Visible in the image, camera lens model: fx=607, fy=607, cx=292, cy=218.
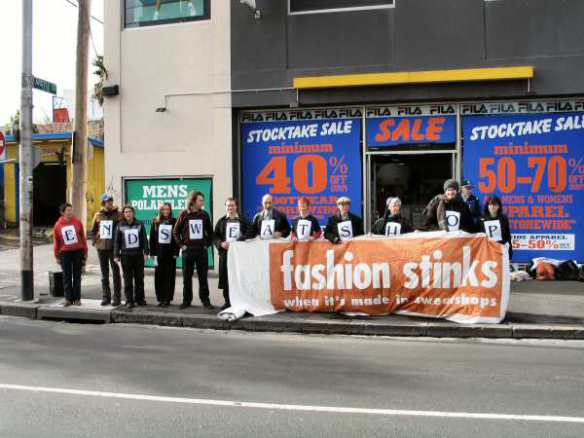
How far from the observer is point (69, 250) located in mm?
9922

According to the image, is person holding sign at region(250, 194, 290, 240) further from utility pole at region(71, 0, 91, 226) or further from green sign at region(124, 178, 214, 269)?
utility pole at region(71, 0, 91, 226)

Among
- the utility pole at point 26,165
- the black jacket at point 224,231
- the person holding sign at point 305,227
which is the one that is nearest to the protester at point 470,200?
the person holding sign at point 305,227

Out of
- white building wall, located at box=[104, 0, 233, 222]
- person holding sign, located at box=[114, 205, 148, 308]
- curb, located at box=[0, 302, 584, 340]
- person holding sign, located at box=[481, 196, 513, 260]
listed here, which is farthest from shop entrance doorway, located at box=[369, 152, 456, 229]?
person holding sign, located at box=[114, 205, 148, 308]

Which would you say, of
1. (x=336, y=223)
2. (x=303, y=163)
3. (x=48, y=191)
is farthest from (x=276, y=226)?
(x=48, y=191)

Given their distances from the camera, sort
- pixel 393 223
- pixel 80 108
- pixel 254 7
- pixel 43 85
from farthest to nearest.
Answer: pixel 80 108 → pixel 254 7 → pixel 43 85 → pixel 393 223

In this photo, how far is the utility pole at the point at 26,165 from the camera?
1045 cm

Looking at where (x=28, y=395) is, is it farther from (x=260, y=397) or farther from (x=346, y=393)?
(x=346, y=393)

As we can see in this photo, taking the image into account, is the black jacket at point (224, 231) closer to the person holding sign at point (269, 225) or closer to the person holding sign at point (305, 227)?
the person holding sign at point (269, 225)

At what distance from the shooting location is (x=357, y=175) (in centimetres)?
1240

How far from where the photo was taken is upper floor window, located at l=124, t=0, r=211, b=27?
1301 centimetres

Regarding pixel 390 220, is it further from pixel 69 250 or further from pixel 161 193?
pixel 161 193

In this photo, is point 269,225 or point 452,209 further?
point 452,209

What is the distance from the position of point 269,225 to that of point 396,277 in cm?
216

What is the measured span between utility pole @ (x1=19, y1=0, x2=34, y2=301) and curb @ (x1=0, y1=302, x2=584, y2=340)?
69 cm
